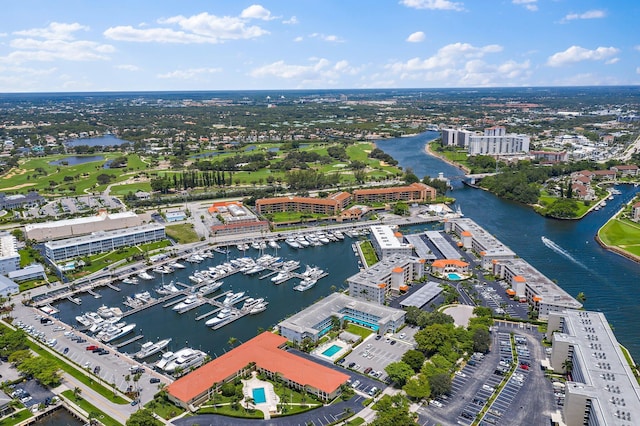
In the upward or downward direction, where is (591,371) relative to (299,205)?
downward

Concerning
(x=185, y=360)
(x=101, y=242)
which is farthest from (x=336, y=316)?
(x=101, y=242)

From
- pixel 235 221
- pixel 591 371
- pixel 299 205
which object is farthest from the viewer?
pixel 299 205

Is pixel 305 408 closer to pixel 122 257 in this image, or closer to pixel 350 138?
pixel 122 257

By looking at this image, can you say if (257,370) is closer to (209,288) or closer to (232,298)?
(232,298)

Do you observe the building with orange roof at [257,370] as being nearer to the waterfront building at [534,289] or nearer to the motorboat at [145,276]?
the waterfront building at [534,289]

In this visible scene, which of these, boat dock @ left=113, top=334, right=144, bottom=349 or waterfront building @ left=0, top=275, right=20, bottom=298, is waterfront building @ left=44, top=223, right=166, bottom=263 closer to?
waterfront building @ left=0, top=275, right=20, bottom=298

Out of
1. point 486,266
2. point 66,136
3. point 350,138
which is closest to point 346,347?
point 486,266

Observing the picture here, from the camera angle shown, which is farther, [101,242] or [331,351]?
[101,242]

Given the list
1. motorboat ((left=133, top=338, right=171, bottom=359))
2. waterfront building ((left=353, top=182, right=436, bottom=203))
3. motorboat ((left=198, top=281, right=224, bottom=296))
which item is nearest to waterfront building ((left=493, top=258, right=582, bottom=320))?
motorboat ((left=198, top=281, right=224, bottom=296))
